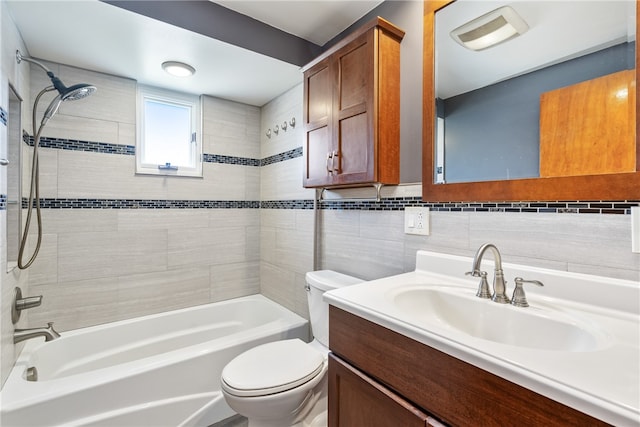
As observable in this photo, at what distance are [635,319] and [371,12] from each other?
175 cm

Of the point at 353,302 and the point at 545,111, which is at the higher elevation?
the point at 545,111

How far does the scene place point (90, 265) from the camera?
195 centimetres

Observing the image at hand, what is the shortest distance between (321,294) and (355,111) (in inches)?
37.9

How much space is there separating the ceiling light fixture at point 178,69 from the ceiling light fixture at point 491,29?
5.16ft

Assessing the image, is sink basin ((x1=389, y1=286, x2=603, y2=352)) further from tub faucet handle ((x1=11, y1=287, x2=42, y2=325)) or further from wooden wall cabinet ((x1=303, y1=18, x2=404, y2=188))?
tub faucet handle ((x1=11, y1=287, x2=42, y2=325))

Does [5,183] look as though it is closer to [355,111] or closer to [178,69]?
[178,69]

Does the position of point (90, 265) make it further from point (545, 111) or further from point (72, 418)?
point (545, 111)

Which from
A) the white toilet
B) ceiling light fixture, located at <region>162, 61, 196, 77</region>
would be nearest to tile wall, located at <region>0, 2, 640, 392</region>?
ceiling light fixture, located at <region>162, 61, 196, 77</region>

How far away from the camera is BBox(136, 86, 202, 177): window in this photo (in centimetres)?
216

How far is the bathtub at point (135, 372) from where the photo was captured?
1247 millimetres

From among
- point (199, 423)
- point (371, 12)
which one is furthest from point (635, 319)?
point (199, 423)

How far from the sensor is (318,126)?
1664 mm

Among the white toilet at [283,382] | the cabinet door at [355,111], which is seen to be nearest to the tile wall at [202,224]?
the cabinet door at [355,111]

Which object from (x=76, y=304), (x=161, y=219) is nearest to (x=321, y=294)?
(x=161, y=219)
